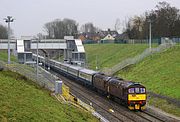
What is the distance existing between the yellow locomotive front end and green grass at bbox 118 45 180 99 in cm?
499

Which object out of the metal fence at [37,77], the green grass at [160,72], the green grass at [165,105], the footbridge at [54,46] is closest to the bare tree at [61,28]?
the footbridge at [54,46]

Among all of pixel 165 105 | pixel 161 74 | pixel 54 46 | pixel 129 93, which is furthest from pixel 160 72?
pixel 54 46

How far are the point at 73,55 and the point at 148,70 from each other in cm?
2791

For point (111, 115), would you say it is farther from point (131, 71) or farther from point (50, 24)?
point (50, 24)

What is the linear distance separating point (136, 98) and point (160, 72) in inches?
761

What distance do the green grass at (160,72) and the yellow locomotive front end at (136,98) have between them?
4989 mm

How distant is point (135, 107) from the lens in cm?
3584

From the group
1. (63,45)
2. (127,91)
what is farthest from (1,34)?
(127,91)

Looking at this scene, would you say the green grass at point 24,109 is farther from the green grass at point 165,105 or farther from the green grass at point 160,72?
the green grass at point 160,72

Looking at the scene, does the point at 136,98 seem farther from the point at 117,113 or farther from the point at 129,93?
the point at 117,113

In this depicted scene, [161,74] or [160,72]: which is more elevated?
[160,72]

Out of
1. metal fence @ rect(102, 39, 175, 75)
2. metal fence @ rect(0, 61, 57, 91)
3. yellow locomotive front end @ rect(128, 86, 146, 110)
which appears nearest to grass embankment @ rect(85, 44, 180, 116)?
metal fence @ rect(102, 39, 175, 75)

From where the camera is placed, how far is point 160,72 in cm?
5416

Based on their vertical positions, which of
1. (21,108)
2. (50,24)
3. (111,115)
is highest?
(50,24)
